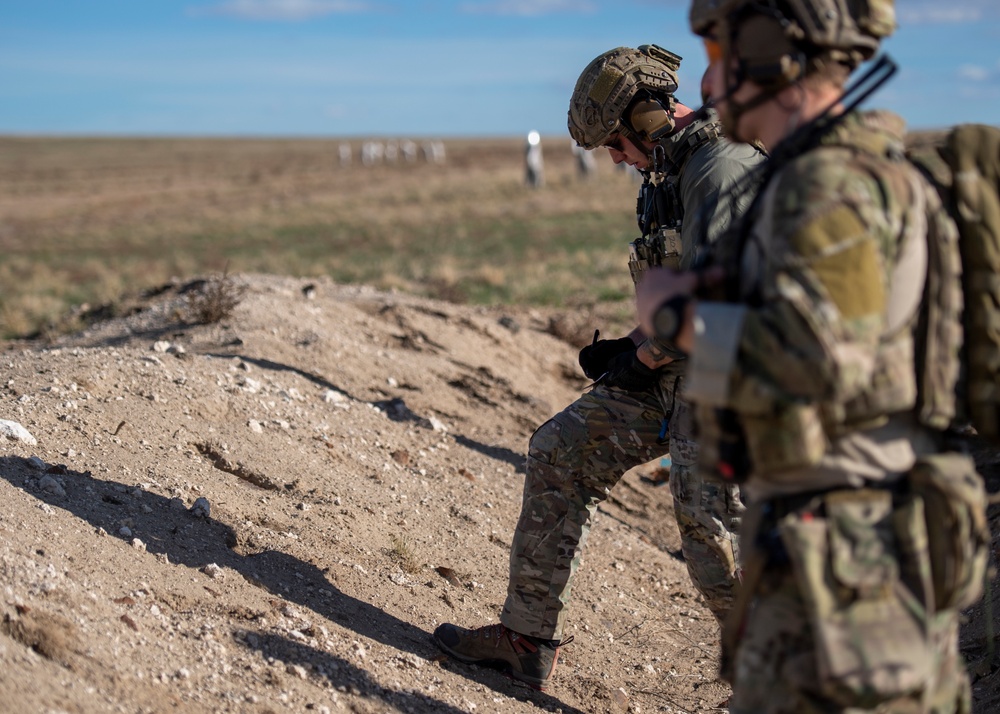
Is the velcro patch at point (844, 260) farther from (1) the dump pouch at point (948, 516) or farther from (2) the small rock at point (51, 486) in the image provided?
(2) the small rock at point (51, 486)

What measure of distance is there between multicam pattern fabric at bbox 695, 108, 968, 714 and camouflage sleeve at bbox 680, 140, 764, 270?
0.96 m

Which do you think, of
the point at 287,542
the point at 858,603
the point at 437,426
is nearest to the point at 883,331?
the point at 858,603

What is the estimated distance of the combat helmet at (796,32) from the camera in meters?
2.10

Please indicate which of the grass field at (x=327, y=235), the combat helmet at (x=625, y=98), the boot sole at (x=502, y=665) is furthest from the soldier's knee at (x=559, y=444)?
the grass field at (x=327, y=235)

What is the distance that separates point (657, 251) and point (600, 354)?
49cm

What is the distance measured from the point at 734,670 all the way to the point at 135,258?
753 inches

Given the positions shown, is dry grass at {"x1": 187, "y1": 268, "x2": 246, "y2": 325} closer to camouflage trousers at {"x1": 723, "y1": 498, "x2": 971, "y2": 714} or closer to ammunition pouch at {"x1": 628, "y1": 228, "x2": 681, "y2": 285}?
ammunition pouch at {"x1": 628, "y1": 228, "x2": 681, "y2": 285}

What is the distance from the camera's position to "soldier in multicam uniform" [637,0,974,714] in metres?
1.94

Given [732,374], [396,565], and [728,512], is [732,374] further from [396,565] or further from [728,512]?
[396,565]

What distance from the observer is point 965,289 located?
86.3 inches

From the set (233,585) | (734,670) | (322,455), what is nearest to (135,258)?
(322,455)

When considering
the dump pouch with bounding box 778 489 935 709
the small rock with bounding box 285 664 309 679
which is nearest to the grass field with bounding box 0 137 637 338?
the small rock with bounding box 285 664 309 679

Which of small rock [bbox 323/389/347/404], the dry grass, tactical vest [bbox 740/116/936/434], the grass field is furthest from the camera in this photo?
the grass field

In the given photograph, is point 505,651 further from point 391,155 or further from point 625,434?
point 391,155
